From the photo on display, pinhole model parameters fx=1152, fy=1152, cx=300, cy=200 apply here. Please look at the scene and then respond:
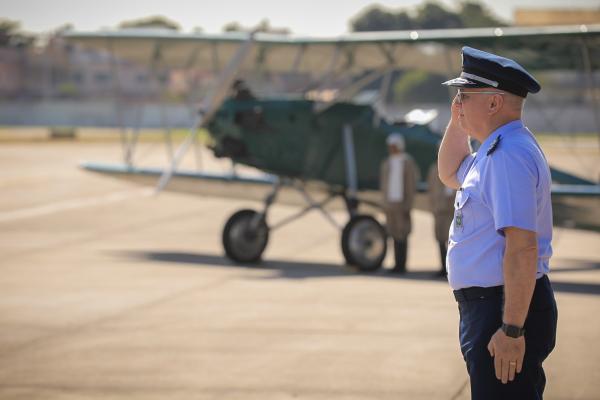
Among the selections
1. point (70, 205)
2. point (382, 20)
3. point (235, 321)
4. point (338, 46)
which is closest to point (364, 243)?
point (338, 46)

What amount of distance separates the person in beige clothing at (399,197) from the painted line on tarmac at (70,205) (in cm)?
736

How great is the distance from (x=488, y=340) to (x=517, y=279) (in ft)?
0.82

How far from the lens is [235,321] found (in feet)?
27.4

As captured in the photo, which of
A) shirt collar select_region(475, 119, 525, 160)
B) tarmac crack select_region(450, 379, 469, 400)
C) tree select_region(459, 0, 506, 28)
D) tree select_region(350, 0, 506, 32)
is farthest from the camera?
tree select_region(350, 0, 506, 32)

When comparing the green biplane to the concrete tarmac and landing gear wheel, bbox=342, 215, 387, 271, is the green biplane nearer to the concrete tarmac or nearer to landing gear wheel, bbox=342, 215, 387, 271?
landing gear wheel, bbox=342, 215, 387, 271

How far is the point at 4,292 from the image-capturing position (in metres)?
9.80

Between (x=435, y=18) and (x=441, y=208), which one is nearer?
(x=441, y=208)

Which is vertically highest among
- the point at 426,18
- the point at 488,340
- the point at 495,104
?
the point at 426,18

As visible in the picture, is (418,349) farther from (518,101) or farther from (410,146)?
(410,146)

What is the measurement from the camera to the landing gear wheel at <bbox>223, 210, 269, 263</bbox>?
12.6 metres

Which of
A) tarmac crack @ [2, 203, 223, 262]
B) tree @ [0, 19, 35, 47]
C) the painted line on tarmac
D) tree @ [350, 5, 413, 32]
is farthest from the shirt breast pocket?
tree @ [350, 5, 413, 32]

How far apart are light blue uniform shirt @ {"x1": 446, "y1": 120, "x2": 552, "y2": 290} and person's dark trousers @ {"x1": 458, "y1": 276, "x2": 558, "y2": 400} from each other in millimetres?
74

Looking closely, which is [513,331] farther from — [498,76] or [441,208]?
[441,208]

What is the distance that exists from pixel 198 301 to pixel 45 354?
94.5 inches
